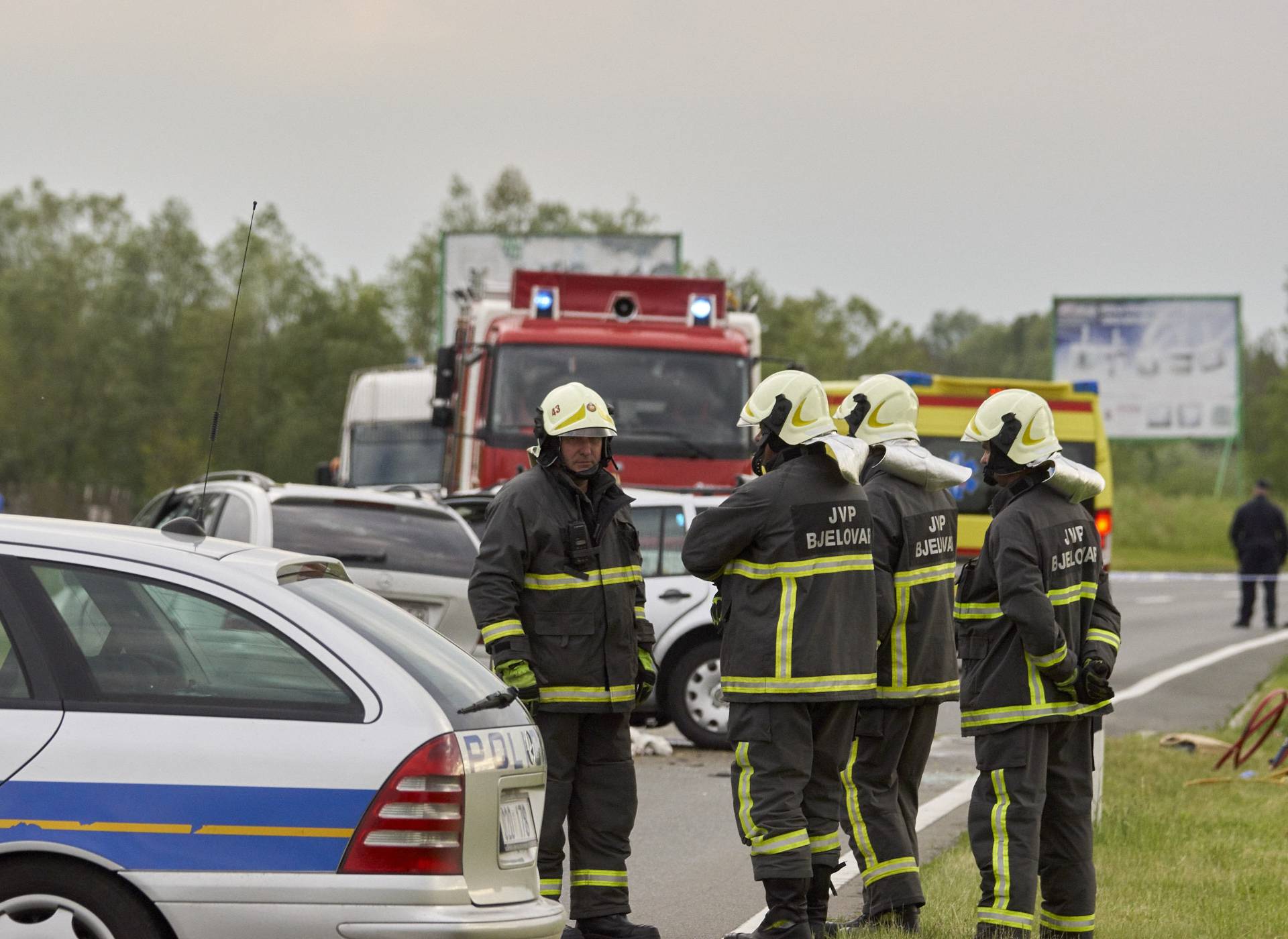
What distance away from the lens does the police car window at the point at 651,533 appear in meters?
11.5

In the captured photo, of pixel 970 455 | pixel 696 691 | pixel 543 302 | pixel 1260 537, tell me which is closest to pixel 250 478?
pixel 696 691

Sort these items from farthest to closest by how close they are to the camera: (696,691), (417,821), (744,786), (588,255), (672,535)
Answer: (588,255), (672,535), (696,691), (744,786), (417,821)

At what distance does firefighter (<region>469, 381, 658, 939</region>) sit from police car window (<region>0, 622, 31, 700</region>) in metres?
1.98

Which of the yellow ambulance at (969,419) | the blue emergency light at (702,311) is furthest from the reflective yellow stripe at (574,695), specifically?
the yellow ambulance at (969,419)

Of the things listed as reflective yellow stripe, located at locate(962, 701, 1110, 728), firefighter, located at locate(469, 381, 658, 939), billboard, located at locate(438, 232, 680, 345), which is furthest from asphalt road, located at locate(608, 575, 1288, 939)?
billboard, located at locate(438, 232, 680, 345)

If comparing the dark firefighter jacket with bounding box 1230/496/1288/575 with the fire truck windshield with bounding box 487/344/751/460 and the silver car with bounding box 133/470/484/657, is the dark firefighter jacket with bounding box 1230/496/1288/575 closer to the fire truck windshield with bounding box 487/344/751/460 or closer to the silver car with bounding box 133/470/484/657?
the fire truck windshield with bounding box 487/344/751/460

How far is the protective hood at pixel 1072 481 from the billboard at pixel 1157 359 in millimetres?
39450

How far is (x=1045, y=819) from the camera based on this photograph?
6.05 metres

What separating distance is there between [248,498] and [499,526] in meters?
3.92

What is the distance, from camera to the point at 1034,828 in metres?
5.81

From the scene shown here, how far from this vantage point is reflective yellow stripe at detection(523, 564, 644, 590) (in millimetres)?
6137

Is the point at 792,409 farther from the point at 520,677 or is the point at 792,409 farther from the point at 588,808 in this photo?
the point at 588,808

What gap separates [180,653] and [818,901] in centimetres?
272

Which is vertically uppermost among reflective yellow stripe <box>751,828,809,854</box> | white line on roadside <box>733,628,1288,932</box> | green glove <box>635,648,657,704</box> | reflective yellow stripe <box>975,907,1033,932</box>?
green glove <box>635,648,657,704</box>
